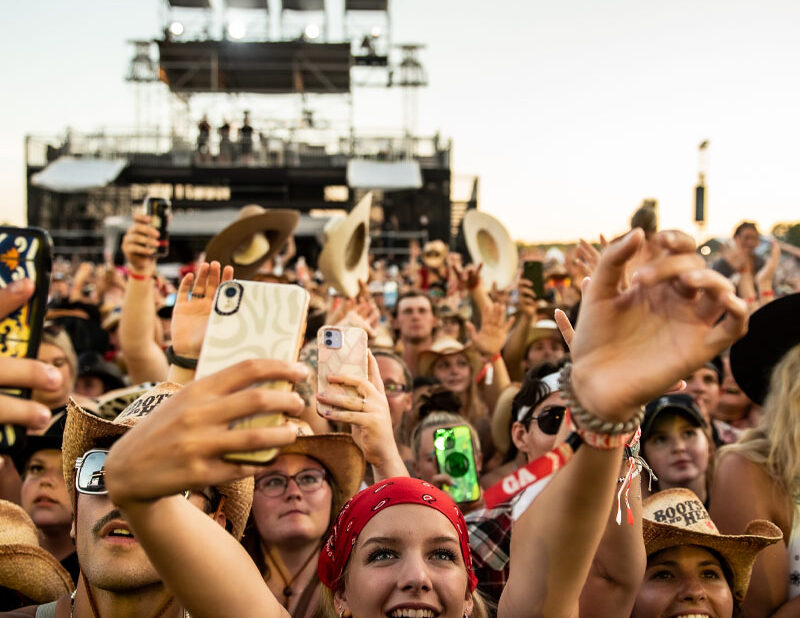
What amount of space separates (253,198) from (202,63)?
5880mm

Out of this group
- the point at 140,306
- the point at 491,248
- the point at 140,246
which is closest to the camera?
the point at 140,246

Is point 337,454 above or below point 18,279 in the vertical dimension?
below

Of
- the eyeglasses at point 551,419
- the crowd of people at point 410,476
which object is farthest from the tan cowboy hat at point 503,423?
the eyeglasses at point 551,419

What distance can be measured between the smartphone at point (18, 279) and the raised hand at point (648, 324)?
3.40ft

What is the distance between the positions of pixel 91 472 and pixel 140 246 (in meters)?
1.69

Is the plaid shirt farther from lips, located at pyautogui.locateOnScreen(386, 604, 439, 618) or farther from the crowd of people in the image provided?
lips, located at pyautogui.locateOnScreen(386, 604, 439, 618)

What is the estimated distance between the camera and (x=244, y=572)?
1.53 meters

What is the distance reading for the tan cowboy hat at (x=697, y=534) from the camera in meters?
2.39

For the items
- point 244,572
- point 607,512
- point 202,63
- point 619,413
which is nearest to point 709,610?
point 607,512

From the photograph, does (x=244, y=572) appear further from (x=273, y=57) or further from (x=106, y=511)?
(x=273, y=57)

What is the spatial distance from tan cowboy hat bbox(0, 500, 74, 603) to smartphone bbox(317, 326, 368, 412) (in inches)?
46.1

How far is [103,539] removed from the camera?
6.74ft

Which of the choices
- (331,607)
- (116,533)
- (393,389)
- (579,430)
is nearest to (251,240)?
(393,389)

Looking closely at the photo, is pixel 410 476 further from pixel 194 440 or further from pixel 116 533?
pixel 194 440
